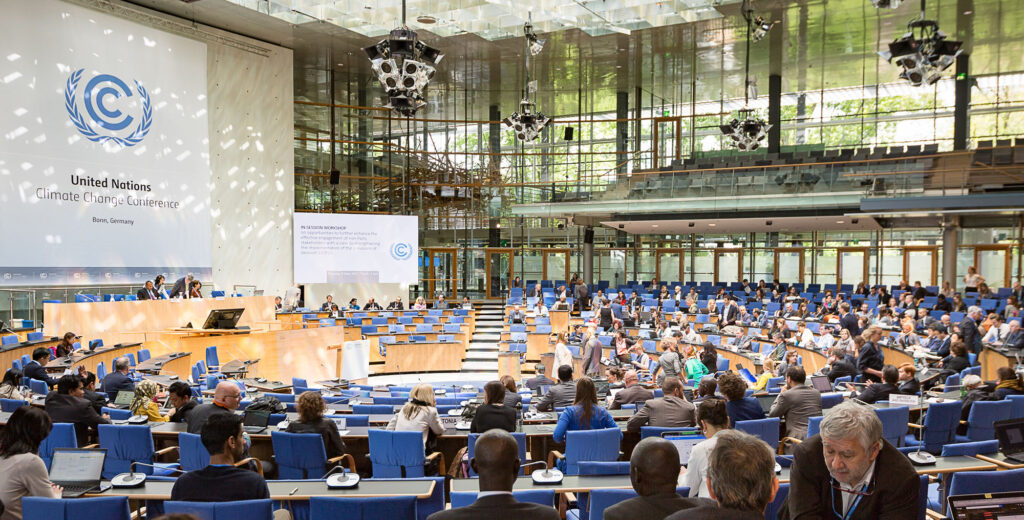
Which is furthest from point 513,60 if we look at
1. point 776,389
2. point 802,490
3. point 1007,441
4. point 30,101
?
point 802,490

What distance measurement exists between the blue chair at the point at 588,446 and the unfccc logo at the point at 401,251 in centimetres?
1698

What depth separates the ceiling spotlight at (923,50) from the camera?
34.0 ft

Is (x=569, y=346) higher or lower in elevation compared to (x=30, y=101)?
lower

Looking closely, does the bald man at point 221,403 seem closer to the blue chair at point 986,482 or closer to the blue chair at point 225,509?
the blue chair at point 225,509

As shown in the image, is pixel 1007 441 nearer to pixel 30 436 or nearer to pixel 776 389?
pixel 776 389

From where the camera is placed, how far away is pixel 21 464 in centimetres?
350

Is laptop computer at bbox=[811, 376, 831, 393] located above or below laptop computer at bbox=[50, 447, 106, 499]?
below

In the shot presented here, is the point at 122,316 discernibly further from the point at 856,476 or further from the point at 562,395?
the point at 856,476

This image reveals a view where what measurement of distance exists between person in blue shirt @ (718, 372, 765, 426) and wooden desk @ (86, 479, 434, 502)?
2.73 meters

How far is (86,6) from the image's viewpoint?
50.1 ft

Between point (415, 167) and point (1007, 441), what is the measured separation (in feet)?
74.9

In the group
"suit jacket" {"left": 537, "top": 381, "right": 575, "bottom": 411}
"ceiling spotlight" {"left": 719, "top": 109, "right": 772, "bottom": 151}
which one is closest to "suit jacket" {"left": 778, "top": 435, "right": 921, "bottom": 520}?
"suit jacket" {"left": 537, "top": 381, "right": 575, "bottom": 411}

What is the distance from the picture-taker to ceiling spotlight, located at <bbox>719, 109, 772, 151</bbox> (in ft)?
51.4

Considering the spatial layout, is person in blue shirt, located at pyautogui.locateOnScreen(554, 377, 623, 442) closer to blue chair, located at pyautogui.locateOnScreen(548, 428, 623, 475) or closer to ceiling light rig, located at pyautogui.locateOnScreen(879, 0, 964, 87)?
blue chair, located at pyautogui.locateOnScreen(548, 428, 623, 475)
